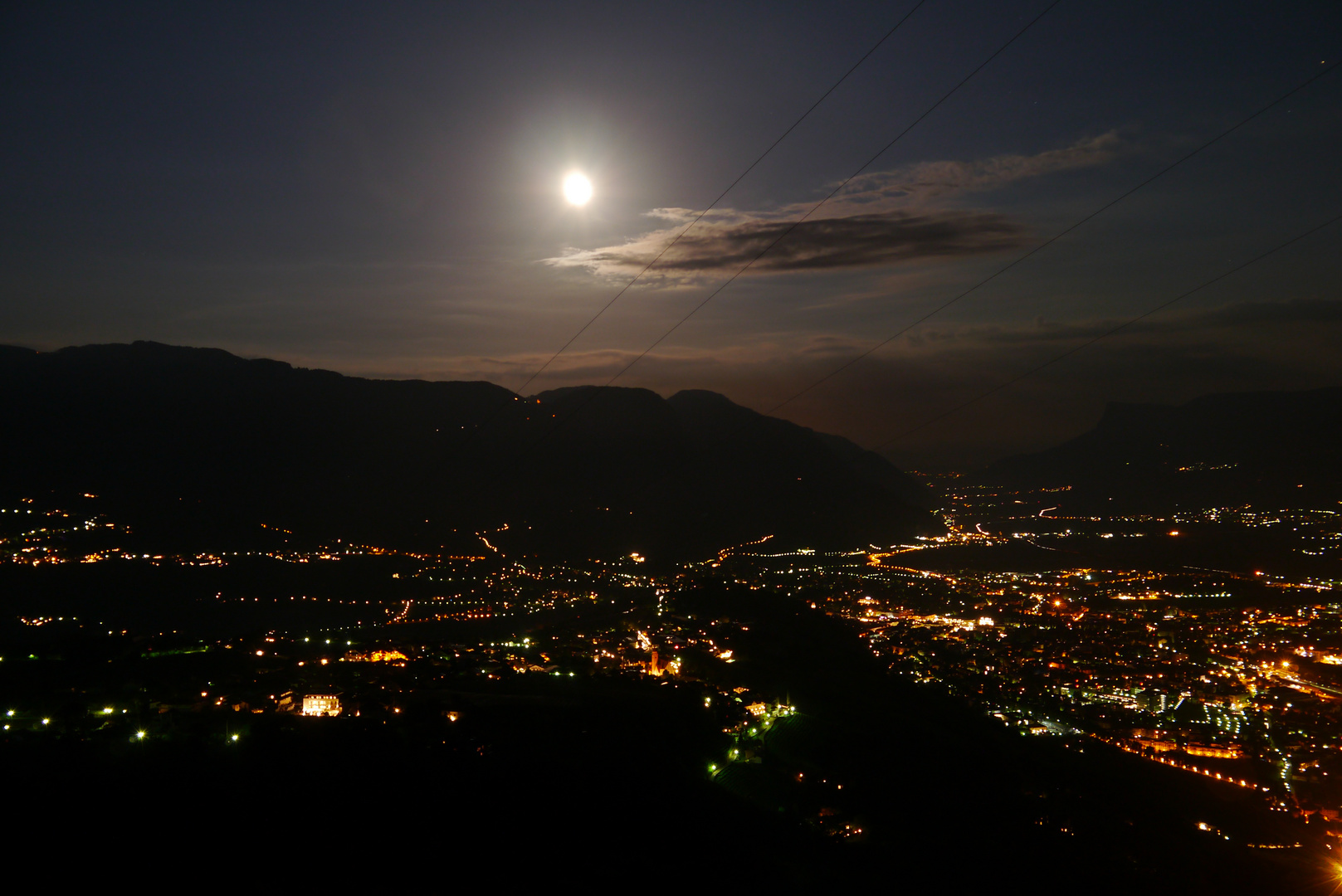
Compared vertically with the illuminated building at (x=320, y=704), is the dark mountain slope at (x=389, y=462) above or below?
above

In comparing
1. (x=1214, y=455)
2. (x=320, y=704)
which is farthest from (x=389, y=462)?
(x=1214, y=455)

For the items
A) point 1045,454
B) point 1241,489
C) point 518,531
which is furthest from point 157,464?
point 1045,454

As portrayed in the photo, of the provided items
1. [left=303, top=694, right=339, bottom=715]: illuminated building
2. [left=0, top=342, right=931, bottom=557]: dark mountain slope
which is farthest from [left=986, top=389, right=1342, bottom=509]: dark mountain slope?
[left=303, top=694, right=339, bottom=715]: illuminated building

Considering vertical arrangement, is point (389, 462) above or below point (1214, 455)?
below

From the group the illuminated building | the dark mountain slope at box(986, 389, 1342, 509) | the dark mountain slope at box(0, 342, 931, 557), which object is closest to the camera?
the illuminated building

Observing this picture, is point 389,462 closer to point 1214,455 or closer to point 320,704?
point 320,704

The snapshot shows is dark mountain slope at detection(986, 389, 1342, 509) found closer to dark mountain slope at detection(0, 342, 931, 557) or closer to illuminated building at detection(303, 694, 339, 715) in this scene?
dark mountain slope at detection(0, 342, 931, 557)

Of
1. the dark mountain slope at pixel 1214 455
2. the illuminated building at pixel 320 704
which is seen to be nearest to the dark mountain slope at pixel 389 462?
the dark mountain slope at pixel 1214 455

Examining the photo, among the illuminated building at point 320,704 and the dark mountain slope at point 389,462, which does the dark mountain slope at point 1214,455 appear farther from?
the illuminated building at point 320,704

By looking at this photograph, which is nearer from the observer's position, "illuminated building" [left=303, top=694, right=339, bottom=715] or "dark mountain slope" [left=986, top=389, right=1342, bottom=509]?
"illuminated building" [left=303, top=694, right=339, bottom=715]
